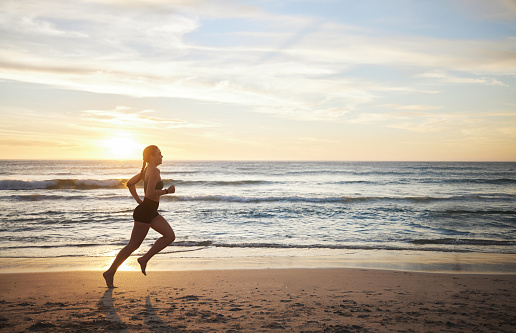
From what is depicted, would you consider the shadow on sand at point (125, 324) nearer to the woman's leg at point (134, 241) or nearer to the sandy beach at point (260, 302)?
the sandy beach at point (260, 302)

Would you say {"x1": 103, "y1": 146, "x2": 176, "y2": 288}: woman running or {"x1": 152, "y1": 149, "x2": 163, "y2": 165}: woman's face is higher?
{"x1": 152, "y1": 149, "x2": 163, "y2": 165}: woman's face

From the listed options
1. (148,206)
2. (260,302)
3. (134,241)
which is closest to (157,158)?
(148,206)

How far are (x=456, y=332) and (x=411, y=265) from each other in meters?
3.62

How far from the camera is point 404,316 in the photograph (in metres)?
3.91

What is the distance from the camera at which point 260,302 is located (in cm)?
444

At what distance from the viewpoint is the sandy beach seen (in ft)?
11.9

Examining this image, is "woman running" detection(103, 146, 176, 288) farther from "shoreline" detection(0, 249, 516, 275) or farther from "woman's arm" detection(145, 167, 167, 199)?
"shoreline" detection(0, 249, 516, 275)

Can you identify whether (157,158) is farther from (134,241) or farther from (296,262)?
(296,262)

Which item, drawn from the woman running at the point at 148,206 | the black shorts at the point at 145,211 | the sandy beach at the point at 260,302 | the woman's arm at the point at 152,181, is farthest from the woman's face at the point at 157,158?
the sandy beach at the point at 260,302

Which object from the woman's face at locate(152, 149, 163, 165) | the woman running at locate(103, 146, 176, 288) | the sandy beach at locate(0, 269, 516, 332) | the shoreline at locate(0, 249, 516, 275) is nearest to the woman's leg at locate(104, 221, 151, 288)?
the woman running at locate(103, 146, 176, 288)

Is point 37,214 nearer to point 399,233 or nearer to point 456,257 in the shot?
point 399,233

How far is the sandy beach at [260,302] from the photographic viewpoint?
363 centimetres

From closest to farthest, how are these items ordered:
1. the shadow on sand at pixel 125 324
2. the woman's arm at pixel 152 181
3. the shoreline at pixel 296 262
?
the shadow on sand at pixel 125 324 → the woman's arm at pixel 152 181 → the shoreline at pixel 296 262

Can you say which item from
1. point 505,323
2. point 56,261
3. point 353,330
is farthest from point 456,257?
point 56,261
